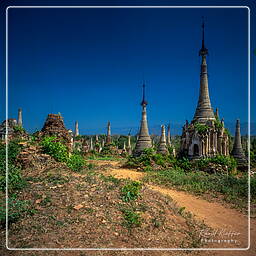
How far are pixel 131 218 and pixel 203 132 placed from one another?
1209 centimetres

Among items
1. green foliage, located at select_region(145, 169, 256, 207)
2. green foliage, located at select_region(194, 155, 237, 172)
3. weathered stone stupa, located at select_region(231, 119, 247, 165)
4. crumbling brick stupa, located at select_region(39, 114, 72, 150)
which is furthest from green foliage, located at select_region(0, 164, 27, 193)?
weathered stone stupa, located at select_region(231, 119, 247, 165)

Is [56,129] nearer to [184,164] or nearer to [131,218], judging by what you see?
[131,218]

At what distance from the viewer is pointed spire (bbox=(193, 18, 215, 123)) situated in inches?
633

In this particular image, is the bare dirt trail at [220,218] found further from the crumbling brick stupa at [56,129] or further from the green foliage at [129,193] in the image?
the crumbling brick stupa at [56,129]

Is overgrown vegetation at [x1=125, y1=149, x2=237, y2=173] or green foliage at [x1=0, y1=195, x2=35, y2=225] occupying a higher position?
green foliage at [x1=0, y1=195, x2=35, y2=225]

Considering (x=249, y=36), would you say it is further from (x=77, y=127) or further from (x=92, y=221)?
(x=77, y=127)

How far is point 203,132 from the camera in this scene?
50.5ft

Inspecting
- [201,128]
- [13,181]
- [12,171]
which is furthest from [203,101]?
[13,181]

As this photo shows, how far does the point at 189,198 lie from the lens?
360 inches

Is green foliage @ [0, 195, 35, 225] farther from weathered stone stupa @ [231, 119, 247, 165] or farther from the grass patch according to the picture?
weathered stone stupa @ [231, 119, 247, 165]

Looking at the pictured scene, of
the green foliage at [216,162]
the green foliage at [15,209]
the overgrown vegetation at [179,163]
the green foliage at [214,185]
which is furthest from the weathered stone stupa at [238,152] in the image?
the green foliage at [15,209]

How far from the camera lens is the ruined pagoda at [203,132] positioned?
15.3 m

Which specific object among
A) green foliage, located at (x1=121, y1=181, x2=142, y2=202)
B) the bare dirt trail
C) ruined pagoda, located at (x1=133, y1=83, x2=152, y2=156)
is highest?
ruined pagoda, located at (x1=133, y1=83, x2=152, y2=156)

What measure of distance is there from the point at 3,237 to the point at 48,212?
1.07m
